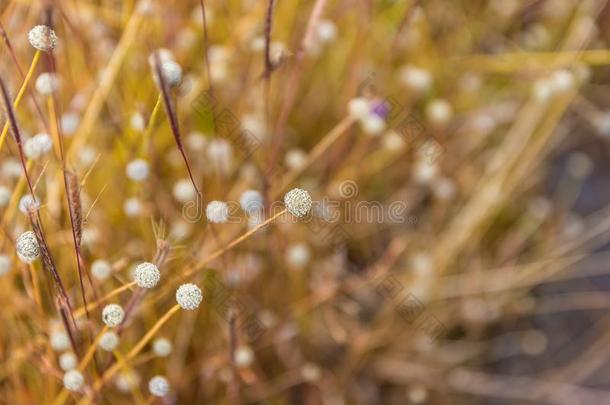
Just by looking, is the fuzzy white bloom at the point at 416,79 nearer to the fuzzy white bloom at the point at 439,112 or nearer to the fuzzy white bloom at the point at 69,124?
the fuzzy white bloom at the point at 439,112

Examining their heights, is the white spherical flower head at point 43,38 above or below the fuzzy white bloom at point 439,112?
below

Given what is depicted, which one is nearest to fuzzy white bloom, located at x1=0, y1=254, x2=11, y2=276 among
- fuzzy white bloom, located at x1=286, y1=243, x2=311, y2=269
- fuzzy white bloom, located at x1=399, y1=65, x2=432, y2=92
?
fuzzy white bloom, located at x1=286, y1=243, x2=311, y2=269

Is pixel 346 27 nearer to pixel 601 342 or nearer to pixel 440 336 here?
pixel 440 336

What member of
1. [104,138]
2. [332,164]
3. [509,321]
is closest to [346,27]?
[332,164]

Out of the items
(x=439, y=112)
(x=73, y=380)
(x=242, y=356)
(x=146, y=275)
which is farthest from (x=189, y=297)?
(x=439, y=112)

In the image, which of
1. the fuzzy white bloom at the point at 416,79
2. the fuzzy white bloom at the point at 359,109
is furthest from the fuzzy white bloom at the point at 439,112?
the fuzzy white bloom at the point at 359,109

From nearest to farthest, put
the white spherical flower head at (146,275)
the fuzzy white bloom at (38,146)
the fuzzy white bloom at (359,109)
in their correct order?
the white spherical flower head at (146,275) < the fuzzy white bloom at (38,146) < the fuzzy white bloom at (359,109)

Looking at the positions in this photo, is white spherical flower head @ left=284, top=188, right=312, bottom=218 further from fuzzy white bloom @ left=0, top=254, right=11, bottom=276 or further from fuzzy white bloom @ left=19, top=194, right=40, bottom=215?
fuzzy white bloom @ left=0, top=254, right=11, bottom=276
